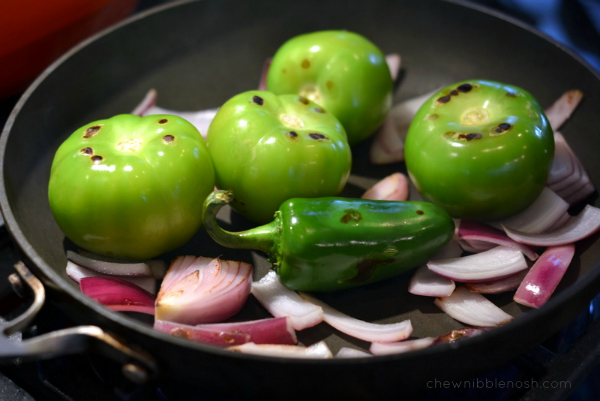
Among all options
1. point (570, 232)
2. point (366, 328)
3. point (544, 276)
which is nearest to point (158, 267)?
point (366, 328)

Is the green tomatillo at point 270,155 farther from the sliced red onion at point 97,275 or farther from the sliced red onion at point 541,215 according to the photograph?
the sliced red onion at point 541,215

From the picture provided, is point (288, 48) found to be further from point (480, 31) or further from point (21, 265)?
point (21, 265)

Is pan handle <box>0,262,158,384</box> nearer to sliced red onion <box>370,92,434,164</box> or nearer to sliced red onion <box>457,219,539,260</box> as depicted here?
sliced red onion <box>457,219,539,260</box>

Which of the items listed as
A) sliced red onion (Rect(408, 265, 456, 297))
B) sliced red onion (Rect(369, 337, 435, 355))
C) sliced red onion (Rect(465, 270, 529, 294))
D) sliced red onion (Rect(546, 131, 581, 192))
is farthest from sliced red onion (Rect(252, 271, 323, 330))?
sliced red onion (Rect(546, 131, 581, 192))

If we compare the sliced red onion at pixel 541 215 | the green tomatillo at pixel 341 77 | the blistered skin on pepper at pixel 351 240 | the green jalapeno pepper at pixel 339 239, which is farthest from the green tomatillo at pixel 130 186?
the sliced red onion at pixel 541 215

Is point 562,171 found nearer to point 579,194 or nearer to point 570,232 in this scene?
point 579,194

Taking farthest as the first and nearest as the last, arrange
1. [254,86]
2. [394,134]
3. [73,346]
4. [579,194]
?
[254,86]
[394,134]
[579,194]
[73,346]
